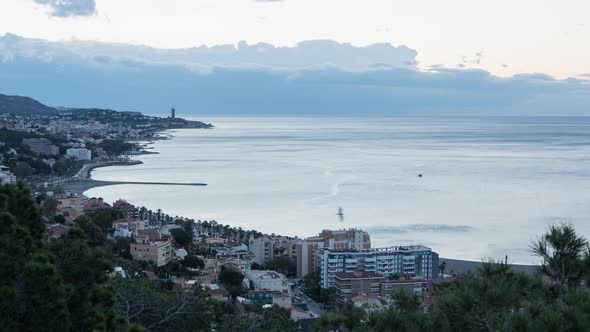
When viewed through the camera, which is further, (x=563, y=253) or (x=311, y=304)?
(x=311, y=304)

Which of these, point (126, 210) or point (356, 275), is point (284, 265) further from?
point (126, 210)

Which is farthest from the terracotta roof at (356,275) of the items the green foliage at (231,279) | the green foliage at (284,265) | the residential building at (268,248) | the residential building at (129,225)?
the residential building at (129,225)

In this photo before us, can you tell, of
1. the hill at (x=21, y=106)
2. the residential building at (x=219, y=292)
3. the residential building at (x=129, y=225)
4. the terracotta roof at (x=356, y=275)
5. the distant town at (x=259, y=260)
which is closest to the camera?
the residential building at (x=219, y=292)

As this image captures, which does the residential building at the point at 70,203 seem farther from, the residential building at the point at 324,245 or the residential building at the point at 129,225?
the residential building at the point at 324,245

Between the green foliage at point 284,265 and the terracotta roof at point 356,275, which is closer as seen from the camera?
the terracotta roof at point 356,275

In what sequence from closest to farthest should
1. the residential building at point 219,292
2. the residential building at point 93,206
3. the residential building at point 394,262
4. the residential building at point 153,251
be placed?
the residential building at point 219,292 → the residential building at point 394,262 → the residential building at point 153,251 → the residential building at point 93,206

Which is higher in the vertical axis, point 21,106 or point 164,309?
point 21,106

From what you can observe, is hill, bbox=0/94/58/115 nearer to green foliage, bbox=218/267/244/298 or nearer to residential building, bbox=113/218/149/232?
residential building, bbox=113/218/149/232

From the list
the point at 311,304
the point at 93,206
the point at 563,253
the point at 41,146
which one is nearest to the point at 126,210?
the point at 93,206
